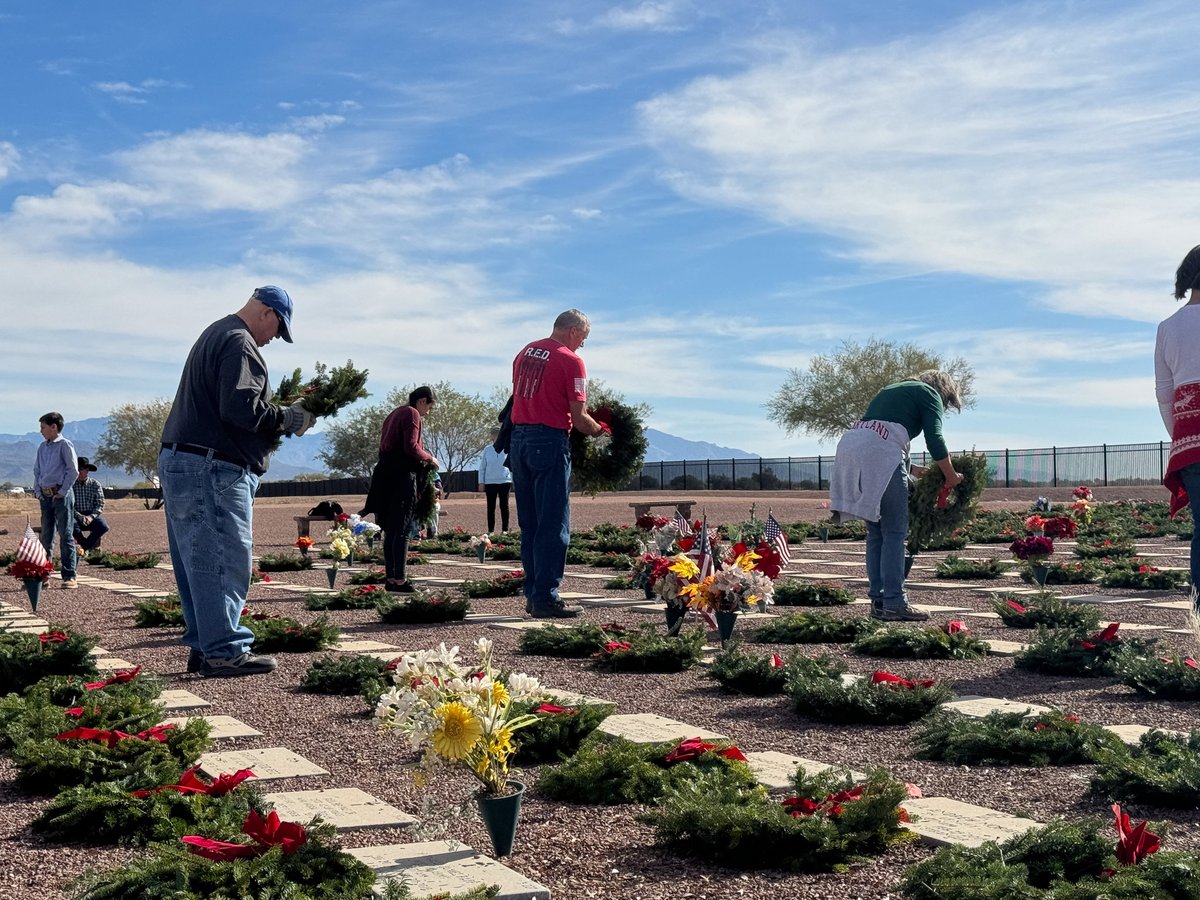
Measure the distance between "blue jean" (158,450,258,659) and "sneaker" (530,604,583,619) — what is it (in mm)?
2682

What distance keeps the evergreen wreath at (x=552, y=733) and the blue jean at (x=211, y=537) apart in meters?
2.38

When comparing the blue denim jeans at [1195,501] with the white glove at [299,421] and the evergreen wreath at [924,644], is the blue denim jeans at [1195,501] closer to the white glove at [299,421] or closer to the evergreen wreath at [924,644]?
the evergreen wreath at [924,644]

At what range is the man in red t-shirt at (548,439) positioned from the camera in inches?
331

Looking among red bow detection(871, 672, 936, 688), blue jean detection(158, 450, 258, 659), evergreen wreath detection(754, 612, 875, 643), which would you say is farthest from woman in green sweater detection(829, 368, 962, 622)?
blue jean detection(158, 450, 258, 659)

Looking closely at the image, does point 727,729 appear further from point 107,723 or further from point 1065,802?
point 107,723

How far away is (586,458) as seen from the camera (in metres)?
9.30

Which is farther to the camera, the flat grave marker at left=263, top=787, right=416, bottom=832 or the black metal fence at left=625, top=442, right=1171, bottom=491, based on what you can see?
the black metal fence at left=625, top=442, right=1171, bottom=491

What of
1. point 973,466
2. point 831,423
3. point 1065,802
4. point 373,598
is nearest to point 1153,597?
point 973,466

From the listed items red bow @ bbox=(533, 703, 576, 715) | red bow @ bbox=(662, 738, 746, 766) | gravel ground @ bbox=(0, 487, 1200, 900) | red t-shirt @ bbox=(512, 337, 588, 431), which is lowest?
gravel ground @ bbox=(0, 487, 1200, 900)

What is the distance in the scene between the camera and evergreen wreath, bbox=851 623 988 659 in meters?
6.61

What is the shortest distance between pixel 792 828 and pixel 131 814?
171 centimetres

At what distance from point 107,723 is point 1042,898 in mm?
3078

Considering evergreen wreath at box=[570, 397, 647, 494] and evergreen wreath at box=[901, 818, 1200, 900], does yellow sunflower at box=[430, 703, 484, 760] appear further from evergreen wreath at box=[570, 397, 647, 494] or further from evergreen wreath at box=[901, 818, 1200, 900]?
evergreen wreath at box=[570, 397, 647, 494]

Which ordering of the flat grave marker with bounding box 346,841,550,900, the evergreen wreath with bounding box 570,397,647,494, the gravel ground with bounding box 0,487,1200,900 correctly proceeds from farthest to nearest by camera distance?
the evergreen wreath with bounding box 570,397,647,494
the gravel ground with bounding box 0,487,1200,900
the flat grave marker with bounding box 346,841,550,900
